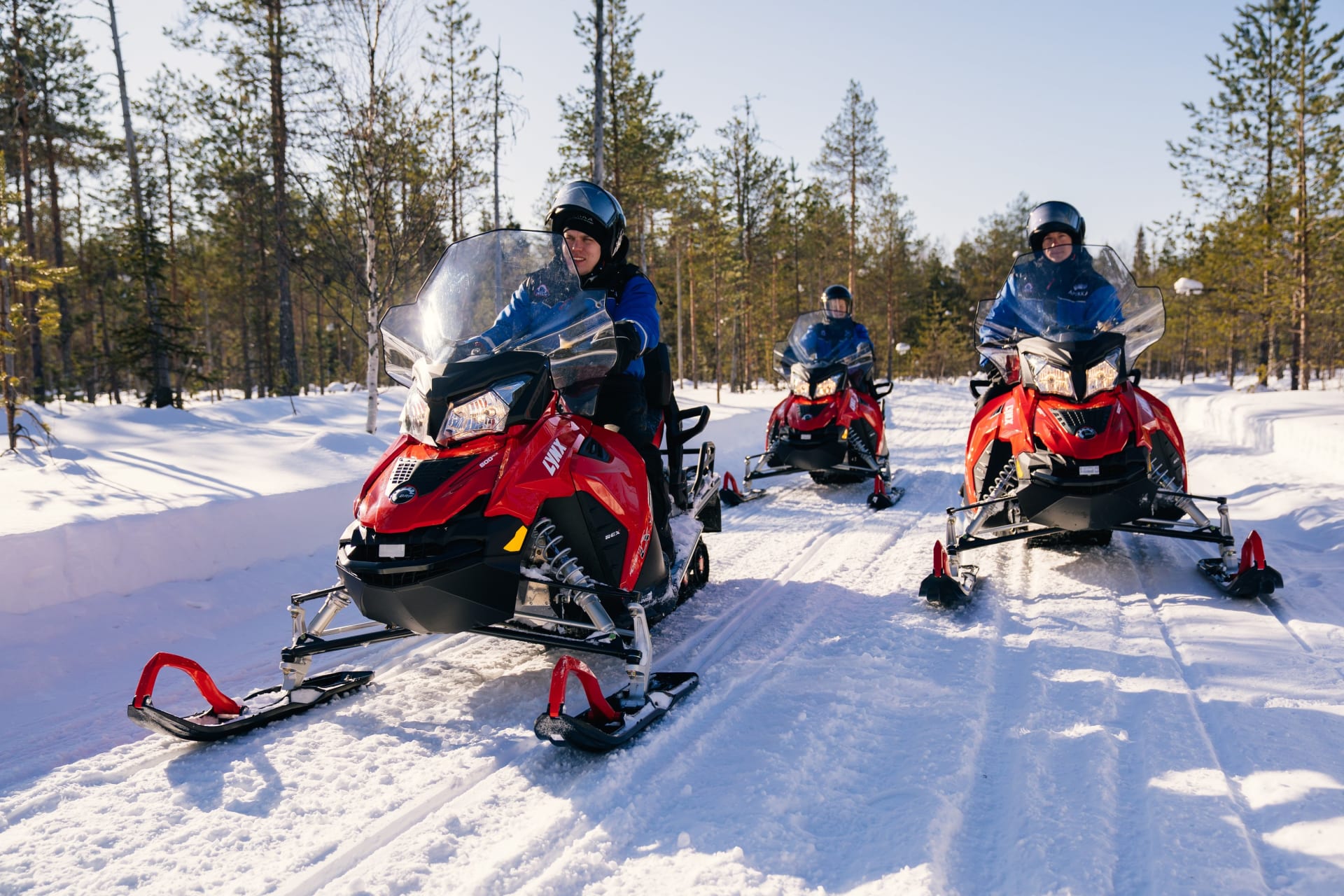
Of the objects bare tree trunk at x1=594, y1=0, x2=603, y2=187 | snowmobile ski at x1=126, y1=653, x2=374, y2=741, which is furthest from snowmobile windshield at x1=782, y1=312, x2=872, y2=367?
snowmobile ski at x1=126, y1=653, x2=374, y2=741

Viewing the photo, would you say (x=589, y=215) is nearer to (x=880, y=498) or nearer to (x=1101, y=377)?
(x=1101, y=377)

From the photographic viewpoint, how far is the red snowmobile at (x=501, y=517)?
2850mm

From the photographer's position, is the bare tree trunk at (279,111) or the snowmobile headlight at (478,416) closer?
the snowmobile headlight at (478,416)

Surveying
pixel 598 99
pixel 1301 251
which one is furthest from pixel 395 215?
pixel 1301 251

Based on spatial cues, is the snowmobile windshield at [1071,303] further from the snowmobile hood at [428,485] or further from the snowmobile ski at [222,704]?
the snowmobile ski at [222,704]

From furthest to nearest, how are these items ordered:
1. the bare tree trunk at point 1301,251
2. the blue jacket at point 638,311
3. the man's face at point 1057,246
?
1. the bare tree trunk at point 1301,251
2. the man's face at point 1057,246
3. the blue jacket at point 638,311

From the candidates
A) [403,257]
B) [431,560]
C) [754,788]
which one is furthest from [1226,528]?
[403,257]

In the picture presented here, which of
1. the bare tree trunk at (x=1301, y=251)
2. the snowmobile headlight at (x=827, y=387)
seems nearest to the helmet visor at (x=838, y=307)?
the snowmobile headlight at (x=827, y=387)

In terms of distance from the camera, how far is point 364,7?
10289 millimetres

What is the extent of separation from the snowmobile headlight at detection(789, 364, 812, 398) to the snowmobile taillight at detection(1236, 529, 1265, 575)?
4.38 meters

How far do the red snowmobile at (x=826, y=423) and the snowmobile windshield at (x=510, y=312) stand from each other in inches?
171

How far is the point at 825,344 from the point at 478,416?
6321 mm

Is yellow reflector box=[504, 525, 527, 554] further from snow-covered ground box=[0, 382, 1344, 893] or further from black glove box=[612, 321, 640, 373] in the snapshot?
black glove box=[612, 321, 640, 373]

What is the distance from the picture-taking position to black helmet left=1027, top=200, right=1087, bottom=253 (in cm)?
556
